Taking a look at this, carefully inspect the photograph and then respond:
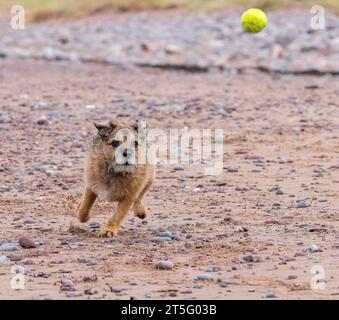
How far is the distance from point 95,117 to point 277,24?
468 inches

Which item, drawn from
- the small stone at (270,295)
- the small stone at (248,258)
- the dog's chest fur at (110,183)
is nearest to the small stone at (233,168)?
the dog's chest fur at (110,183)

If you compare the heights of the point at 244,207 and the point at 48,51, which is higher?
the point at 48,51

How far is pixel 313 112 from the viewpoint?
1536cm

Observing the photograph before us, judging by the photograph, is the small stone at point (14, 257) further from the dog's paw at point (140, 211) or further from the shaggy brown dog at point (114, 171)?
the dog's paw at point (140, 211)

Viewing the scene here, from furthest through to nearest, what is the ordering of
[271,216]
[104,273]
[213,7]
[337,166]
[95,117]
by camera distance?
[213,7]
[95,117]
[337,166]
[271,216]
[104,273]

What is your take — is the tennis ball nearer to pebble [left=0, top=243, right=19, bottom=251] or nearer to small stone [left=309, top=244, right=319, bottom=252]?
small stone [left=309, top=244, right=319, bottom=252]

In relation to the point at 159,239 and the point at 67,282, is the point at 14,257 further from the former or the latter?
the point at 159,239

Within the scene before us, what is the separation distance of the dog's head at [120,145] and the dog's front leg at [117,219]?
254mm

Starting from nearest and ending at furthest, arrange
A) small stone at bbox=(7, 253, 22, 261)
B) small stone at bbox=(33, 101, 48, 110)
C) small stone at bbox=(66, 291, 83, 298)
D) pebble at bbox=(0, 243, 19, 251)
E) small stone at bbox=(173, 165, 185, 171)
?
small stone at bbox=(66, 291, 83, 298) → small stone at bbox=(7, 253, 22, 261) → pebble at bbox=(0, 243, 19, 251) → small stone at bbox=(173, 165, 185, 171) → small stone at bbox=(33, 101, 48, 110)

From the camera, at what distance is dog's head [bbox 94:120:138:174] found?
9078 mm

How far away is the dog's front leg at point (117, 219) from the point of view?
9.06 meters

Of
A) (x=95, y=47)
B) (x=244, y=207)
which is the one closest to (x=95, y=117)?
(x=244, y=207)

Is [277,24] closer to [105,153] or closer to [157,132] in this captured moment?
[157,132]

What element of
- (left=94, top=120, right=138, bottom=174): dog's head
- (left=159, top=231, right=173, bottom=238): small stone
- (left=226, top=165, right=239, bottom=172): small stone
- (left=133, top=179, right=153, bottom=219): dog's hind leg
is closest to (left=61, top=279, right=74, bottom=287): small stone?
(left=159, top=231, right=173, bottom=238): small stone
